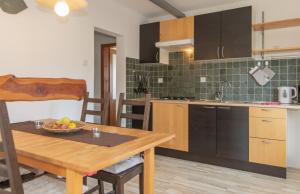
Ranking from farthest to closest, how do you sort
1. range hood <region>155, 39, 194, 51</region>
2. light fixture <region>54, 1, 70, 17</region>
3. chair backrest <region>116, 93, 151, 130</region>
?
range hood <region>155, 39, 194, 51</region>
chair backrest <region>116, 93, 151, 130</region>
light fixture <region>54, 1, 70, 17</region>

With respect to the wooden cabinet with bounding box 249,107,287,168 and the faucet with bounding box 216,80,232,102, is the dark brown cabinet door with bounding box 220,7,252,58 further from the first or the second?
the wooden cabinet with bounding box 249,107,287,168

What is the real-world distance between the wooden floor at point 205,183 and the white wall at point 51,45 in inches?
32.5

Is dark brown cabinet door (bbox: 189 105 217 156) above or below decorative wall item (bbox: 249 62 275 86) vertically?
below

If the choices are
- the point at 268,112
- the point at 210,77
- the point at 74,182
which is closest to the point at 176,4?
the point at 210,77

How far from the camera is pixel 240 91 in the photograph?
347 centimetres

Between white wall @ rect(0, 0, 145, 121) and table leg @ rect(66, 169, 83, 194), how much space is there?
1.69m

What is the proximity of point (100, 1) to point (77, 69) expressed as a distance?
3.67ft

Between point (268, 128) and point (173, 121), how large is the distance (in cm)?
128

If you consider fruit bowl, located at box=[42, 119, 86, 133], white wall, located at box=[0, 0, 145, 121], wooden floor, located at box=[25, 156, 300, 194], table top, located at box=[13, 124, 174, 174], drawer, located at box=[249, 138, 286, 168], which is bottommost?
wooden floor, located at box=[25, 156, 300, 194]

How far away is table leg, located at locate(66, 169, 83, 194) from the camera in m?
1.06

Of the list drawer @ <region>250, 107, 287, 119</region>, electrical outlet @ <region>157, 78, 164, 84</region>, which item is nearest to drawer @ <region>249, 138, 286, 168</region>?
drawer @ <region>250, 107, 287, 119</region>

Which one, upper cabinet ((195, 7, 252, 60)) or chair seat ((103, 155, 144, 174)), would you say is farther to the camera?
upper cabinet ((195, 7, 252, 60))

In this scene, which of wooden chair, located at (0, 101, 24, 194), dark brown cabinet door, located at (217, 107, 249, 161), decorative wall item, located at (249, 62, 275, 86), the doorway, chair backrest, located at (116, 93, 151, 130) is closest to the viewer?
wooden chair, located at (0, 101, 24, 194)

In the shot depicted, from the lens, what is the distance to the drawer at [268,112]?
2.68m
